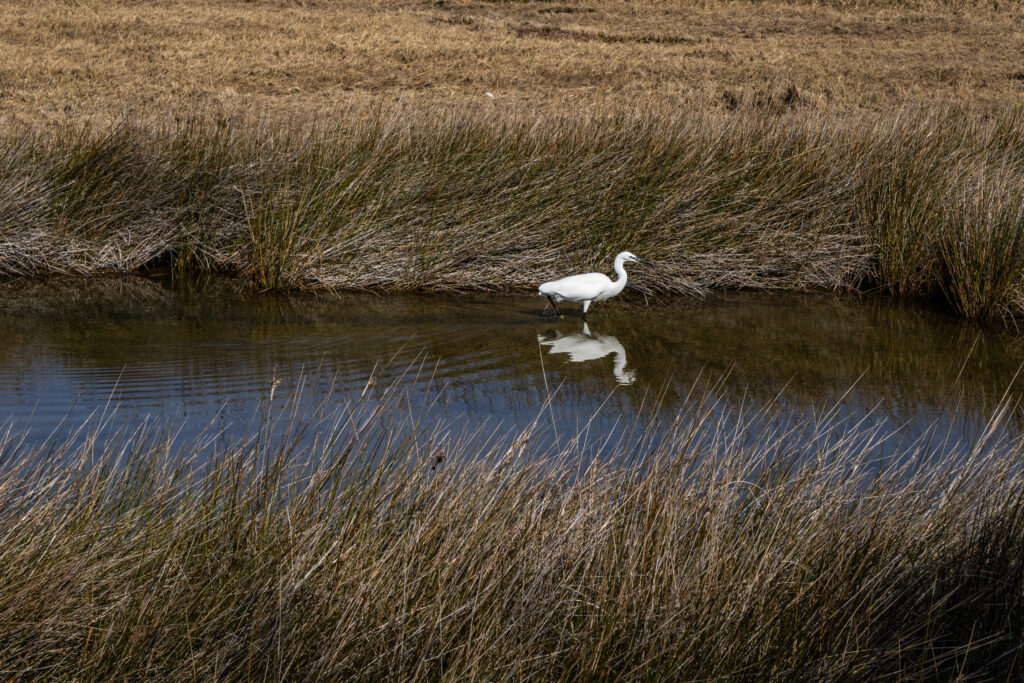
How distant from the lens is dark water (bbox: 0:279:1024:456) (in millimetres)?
5926

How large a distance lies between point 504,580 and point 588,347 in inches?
185

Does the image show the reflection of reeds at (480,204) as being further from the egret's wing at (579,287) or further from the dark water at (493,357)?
the egret's wing at (579,287)

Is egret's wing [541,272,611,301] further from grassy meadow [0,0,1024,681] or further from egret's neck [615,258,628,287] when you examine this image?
grassy meadow [0,0,1024,681]

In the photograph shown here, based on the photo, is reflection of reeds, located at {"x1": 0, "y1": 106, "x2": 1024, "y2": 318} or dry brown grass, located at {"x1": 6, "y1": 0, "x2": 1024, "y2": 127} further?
dry brown grass, located at {"x1": 6, "y1": 0, "x2": 1024, "y2": 127}

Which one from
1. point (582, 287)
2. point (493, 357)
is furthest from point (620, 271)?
point (493, 357)

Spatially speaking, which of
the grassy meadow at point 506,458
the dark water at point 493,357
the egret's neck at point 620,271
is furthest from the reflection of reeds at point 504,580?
the egret's neck at point 620,271

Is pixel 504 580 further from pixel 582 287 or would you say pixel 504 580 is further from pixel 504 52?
pixel 504 52

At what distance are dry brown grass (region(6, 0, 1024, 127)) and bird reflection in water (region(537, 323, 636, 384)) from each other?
1236 cm

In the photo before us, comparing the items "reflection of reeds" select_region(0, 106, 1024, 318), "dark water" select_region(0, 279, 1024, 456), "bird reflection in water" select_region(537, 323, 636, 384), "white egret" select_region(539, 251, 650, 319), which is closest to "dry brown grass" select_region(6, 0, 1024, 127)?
"reflection of reeds" select_region(0, 106, 1024, 318)

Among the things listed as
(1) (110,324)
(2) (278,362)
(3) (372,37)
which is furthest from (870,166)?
(3) (372,37)

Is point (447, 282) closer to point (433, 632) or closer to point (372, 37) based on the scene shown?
point (433, 632)

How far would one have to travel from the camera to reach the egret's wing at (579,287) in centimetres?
781

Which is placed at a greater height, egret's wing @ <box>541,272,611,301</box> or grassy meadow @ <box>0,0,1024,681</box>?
grassy meadow @ <box>0,0,1024,681</box>

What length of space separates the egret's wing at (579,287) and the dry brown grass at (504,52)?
1216cm
